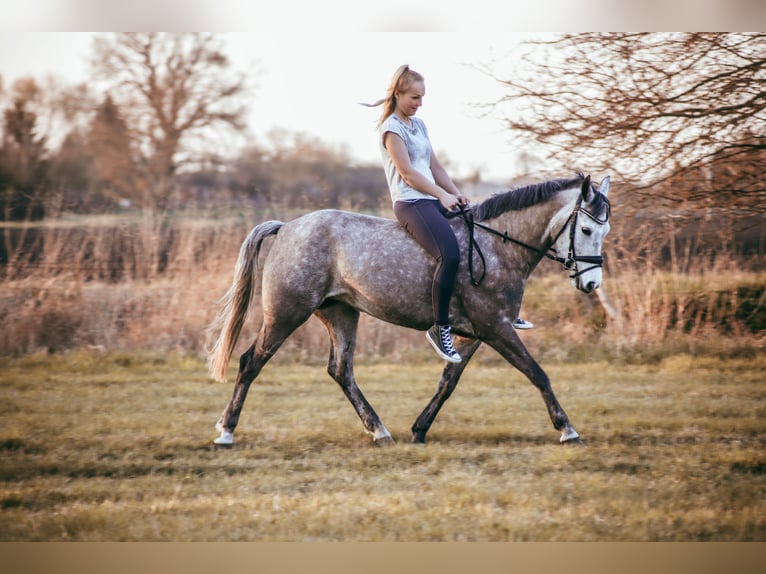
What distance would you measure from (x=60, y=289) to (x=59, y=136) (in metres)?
1.69

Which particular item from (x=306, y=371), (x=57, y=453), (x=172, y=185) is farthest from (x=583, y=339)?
(x=172, y=185)

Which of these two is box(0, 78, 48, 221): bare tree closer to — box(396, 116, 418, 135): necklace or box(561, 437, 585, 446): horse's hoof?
box(396, 116, 418, 135): necklace

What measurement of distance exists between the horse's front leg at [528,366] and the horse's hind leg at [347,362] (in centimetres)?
86

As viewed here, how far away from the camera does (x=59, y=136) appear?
7.18 meters

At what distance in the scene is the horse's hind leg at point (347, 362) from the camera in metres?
4.42

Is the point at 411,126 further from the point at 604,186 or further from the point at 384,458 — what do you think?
the point at 384,458

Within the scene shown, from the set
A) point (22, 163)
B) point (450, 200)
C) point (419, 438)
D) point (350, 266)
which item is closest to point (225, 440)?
point (419, 438)

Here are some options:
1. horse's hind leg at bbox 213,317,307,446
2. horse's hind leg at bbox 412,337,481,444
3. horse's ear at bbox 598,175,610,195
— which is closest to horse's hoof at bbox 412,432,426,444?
horse's hind leg at bbox 412,337,481,444

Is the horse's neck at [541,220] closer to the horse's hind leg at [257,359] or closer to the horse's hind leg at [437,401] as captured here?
the horse's hind leg at [437,401]

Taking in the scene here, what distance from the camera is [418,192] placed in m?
4.20

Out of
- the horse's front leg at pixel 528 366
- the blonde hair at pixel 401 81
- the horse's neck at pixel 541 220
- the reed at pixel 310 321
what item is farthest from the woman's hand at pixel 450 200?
the reed at pixel 310 321

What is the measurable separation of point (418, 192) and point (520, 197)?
0.59 meters

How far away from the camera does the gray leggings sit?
4.08 metres

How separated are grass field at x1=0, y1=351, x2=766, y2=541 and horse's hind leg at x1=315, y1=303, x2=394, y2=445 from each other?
0.12 metres
